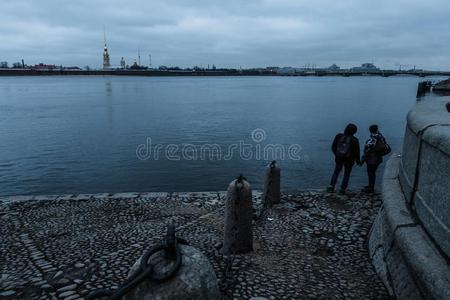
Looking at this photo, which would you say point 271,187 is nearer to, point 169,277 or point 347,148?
point 347,148

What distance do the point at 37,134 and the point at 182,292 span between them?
30597 millimetres

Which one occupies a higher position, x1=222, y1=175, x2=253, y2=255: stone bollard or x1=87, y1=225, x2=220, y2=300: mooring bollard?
x1=87, y1=225, x2=220, y2=300: mooring bollard

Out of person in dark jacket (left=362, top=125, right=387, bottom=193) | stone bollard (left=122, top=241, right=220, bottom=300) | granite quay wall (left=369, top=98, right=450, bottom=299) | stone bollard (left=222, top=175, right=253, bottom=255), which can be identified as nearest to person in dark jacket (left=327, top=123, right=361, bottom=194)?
person in dark jacket (left=362, top=125, right=387, bottom=193)

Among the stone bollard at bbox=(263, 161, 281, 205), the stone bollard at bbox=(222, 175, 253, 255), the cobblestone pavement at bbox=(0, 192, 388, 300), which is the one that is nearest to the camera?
the cobblestone pavement at bbox=(0, 192, 388, 300)

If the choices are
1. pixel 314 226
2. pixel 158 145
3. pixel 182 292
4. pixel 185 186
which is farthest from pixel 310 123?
pixel 182 292

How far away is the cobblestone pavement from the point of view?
5.21 meters

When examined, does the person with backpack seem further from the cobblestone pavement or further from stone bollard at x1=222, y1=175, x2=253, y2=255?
stone bollard at x1=222, y1=175, x2=253, y2=255

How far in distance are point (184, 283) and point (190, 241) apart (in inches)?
158

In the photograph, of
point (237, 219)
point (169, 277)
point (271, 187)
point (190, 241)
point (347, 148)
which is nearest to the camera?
point (169, 277)

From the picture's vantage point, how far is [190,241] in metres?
6.81

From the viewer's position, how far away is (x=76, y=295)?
16.5 feet

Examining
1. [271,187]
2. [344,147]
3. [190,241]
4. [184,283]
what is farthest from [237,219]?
[344,147]

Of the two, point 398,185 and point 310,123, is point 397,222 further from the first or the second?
point 310,123

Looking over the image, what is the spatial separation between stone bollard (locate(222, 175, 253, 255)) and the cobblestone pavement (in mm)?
226
